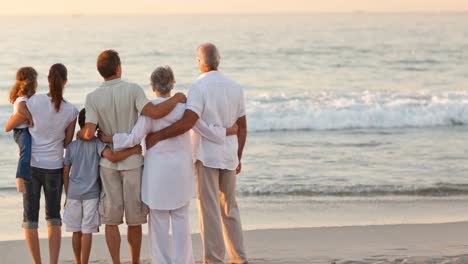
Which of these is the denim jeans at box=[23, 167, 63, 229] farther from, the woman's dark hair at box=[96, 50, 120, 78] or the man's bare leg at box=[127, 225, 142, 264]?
the woman's dark hair at box=[96, 50, 120, 78]

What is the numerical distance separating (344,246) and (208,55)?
2.20 m

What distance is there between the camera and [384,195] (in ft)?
33.8

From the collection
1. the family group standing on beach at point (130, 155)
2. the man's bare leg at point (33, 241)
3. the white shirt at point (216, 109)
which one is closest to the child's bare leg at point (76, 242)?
the family group standing on beach at point (130, 155)

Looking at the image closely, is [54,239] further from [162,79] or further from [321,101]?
[321,101]

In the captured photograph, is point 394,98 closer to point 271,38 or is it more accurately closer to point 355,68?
point 355,68

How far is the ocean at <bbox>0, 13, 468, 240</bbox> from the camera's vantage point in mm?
9961

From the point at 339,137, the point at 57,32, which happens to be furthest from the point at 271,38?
the point at 339,137

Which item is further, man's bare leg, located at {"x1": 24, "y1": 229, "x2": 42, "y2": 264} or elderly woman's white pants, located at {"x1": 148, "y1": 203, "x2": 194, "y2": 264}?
man's bare leg, located at {"x1": 24, "y1": 229, "x2": 42, "y2": 264}

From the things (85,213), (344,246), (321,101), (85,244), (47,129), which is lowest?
(344,246)

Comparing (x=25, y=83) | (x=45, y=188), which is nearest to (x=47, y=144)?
(x=45, y=188)

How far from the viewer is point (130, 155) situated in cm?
602

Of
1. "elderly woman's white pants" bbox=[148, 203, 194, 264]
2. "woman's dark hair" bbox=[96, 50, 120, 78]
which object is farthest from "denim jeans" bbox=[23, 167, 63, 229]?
"woman's dark hair" bbox=[96, 50, 120, 78]

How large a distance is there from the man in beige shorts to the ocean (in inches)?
99.1

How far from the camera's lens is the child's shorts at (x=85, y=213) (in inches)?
241
